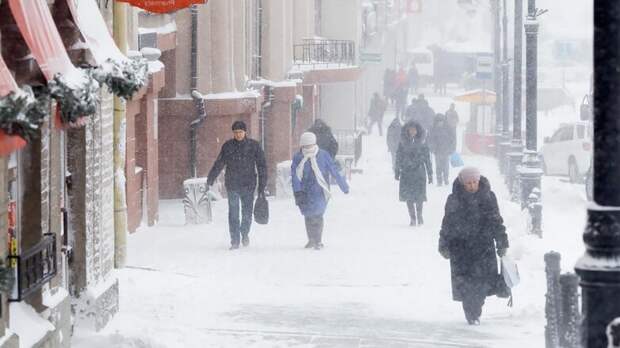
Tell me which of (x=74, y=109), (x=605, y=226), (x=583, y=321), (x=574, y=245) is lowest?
(x=574, y=245)

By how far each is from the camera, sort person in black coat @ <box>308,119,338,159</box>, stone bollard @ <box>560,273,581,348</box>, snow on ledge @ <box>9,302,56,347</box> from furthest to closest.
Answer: person in black coat @ <box>308,119,338,159</box> → stone bollard @ <box>560,273,581,348</box> → snow on ledge @ <box>9,302,56,347</box>

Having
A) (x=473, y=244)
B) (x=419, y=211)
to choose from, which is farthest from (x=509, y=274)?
(x=419, y=211)

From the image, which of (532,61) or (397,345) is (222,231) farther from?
(397,345)

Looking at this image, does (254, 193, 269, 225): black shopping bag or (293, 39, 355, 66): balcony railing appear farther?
(293, 39, 355, 66): balcony railing

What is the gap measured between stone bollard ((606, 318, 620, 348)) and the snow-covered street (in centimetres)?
565

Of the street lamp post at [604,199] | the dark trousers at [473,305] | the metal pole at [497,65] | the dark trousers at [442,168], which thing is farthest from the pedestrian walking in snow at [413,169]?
the street lamp post at [604,199]

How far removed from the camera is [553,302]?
37.1ft

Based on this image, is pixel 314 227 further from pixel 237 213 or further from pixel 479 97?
pixel 479 97

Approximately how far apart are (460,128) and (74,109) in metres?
52.7

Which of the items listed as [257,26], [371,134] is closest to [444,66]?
[371,134]

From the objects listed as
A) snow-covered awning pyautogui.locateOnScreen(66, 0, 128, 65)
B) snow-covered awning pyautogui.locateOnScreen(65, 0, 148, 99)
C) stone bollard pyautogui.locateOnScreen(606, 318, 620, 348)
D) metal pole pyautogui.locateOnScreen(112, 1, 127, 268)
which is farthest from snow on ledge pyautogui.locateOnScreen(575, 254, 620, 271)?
metal pole pyautogui.locateOnScreen(112, 1, 127, 268)

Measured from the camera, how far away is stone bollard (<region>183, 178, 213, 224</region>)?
72.3 feet

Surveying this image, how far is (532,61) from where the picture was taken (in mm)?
23141

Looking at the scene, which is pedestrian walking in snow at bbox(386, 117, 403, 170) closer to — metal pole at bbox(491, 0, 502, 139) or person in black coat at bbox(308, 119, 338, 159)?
metal pole at bbox(491, 0, 502, 139)
